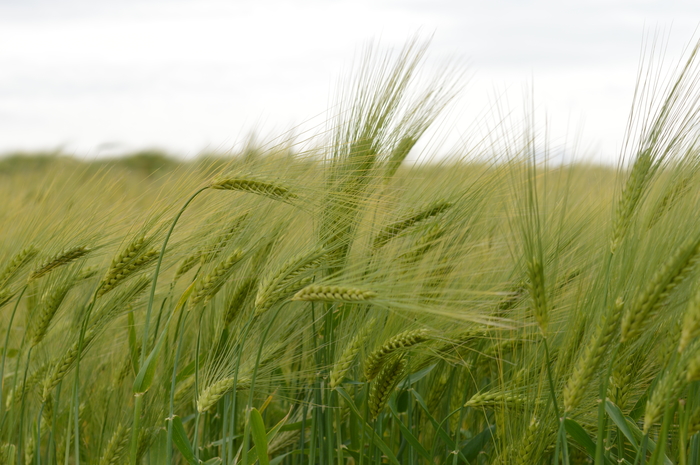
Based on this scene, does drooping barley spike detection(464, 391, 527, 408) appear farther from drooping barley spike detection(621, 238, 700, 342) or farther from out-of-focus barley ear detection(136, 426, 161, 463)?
out-of-focus barley ear detection(136, 426, 161, 463)

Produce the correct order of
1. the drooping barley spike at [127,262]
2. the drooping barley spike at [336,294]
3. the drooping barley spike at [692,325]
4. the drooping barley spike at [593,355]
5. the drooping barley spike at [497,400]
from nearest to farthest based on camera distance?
the drooping barley spike at [692,325] < the drooping barley spike at [593,355] < the drooping barley spike at [336,294] < the drooping barley spike at [497,400] < the drooping barley spike at [127,262]

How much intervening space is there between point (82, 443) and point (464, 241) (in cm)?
114

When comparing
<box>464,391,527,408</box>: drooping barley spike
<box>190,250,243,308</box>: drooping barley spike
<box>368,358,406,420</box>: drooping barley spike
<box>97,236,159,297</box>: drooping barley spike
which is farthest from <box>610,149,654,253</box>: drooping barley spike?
<box>97,236,159,297</box>: drooping barley spike

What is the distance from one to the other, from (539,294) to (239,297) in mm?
669

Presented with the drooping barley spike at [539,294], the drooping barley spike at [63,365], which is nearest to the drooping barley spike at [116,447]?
the drooping barley spike at [63,365]

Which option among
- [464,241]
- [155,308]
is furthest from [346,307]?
[155,308]

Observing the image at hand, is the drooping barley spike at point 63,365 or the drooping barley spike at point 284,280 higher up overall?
the drooping barley spike at point 284,280

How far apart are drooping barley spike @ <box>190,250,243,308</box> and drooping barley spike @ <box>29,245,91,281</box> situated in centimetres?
26

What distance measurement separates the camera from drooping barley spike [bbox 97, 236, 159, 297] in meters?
1.14

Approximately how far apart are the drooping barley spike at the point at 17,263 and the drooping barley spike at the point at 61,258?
7cm

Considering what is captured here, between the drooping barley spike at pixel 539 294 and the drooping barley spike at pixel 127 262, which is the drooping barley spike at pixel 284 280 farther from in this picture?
the drooping barley spike at pixel 539 294

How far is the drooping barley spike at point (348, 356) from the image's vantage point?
42.9 inches

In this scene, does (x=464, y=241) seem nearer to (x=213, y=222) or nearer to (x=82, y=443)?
(x=213, y=222)

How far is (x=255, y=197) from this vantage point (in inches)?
50.7
